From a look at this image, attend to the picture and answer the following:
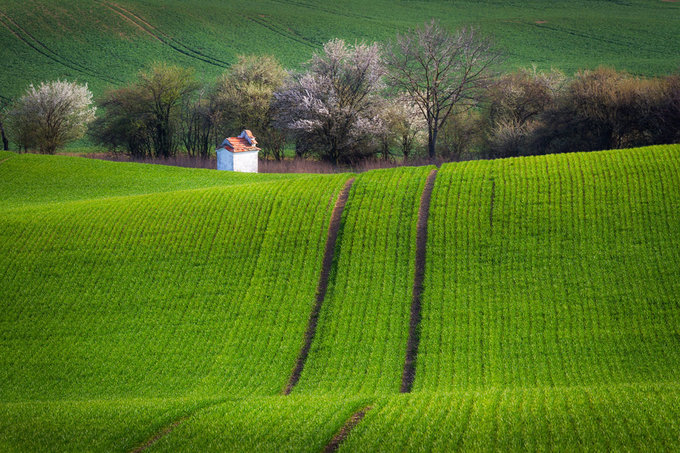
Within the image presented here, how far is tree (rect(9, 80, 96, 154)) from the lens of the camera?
7125 cm

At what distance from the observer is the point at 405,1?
127500 mm

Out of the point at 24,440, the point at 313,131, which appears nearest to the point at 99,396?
the point at 24,440

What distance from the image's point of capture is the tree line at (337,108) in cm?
6762

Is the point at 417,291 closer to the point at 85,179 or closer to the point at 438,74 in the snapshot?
the point at 85,179

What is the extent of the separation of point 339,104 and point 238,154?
1569 cm

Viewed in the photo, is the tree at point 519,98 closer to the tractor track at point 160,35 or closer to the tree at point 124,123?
the tree at point 124,123

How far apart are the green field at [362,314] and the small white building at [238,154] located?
1962 cm

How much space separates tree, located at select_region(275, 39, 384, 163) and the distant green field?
93.2 feet

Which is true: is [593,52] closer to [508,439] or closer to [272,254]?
[272,254]

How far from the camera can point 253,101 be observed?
7212cm

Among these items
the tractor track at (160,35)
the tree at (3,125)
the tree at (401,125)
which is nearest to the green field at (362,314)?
the tree at (401,125)

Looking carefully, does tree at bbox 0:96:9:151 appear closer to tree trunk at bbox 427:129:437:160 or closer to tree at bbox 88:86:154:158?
tree at bbox 88:86:154:158

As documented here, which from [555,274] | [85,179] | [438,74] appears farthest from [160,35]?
[555,274]

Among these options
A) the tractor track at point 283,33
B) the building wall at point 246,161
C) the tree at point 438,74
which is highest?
the tractor track at point 283,33
